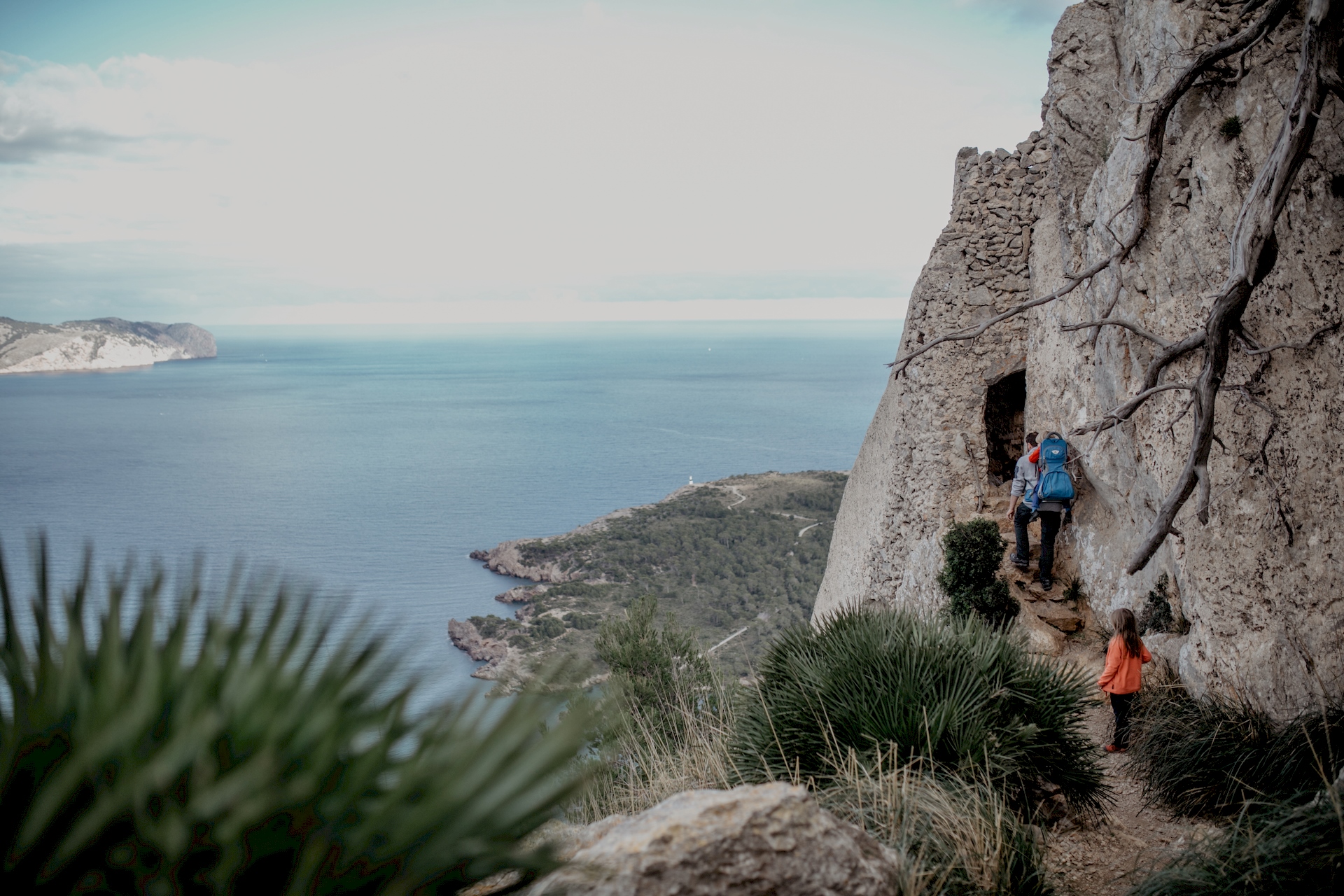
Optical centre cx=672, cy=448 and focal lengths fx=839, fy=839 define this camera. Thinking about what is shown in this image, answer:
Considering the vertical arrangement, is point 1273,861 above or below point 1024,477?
below

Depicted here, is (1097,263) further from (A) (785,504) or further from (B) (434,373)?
(B) (434,373)

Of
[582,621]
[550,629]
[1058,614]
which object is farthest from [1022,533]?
[550,629]

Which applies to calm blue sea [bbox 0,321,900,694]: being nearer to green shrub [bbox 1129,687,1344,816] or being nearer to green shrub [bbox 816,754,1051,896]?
green shrub [bbox 816,754,1051,896]

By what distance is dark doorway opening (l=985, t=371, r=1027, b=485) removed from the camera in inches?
476

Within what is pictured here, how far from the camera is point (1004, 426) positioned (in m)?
12.2

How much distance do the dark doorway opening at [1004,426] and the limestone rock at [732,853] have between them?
10.4 meters

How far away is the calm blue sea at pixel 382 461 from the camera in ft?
167

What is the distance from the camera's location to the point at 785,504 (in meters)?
45.2

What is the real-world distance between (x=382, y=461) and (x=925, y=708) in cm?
8517

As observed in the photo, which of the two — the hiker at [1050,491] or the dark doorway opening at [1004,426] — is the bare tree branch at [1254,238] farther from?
the dark doorway opening at [1004,426]

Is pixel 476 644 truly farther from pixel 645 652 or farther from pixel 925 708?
pixel 925 708

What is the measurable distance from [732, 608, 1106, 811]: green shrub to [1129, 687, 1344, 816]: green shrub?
1.93 ft

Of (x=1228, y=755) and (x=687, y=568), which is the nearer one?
(x=1228, y=755)

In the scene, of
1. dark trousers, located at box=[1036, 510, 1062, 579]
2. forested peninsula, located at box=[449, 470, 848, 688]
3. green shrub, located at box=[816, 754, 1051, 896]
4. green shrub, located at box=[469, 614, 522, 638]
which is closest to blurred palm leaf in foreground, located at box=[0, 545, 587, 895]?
green shrub, located at box=[816, 754, 1051, 896]
